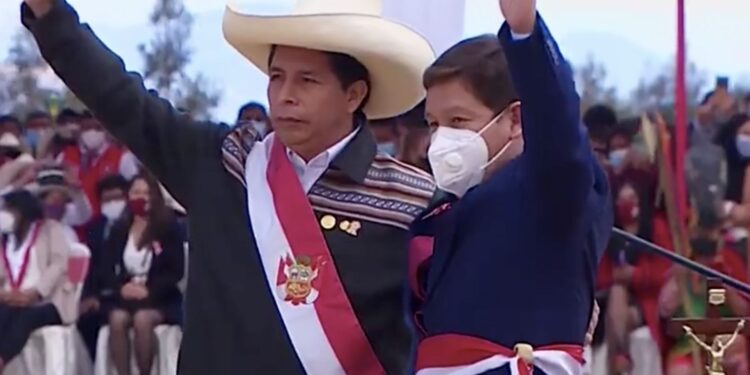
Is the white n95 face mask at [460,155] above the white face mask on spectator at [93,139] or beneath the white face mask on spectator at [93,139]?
beneath

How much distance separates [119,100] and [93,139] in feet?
21.6

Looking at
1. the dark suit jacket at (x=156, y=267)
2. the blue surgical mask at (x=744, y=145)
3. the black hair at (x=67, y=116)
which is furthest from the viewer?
the black hair at (x=67, y=116)

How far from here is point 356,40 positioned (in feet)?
12.1

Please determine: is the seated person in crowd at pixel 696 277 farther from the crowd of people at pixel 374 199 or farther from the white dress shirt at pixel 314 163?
the white dress shirt at pixel 314 163

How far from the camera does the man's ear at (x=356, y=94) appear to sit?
3783 mm

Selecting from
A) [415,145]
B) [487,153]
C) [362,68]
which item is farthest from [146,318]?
[487,153]

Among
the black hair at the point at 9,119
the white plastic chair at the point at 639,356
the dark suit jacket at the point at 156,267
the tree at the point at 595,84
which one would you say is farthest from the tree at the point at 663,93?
the black hair at the point at 9,119

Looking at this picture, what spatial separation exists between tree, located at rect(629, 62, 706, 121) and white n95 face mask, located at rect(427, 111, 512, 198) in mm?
5956

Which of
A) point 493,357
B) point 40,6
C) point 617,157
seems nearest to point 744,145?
point 617,157

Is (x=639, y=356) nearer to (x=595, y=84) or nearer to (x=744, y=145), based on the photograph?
(x=744, y=145)

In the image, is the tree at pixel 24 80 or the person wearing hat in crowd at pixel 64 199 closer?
the person wearing hat in crowd at pixel 64 199

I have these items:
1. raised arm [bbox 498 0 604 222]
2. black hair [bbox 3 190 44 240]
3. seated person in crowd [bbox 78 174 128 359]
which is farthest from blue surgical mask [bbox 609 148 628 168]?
raised arm [bbox 498 0 604 222]

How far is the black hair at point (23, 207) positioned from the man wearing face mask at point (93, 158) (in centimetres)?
36

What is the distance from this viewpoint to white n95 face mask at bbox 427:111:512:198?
10.5 feet
